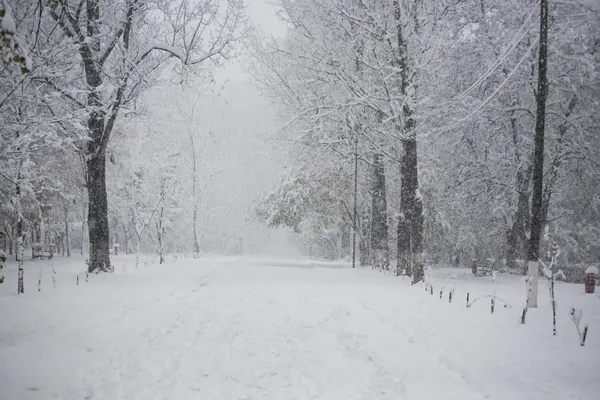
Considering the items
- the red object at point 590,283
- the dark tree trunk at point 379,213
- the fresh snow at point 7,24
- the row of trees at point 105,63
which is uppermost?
the row of trees at point 105,63

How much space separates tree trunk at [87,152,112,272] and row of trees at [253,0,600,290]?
782cm

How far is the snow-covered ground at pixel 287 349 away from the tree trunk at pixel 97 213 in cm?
400

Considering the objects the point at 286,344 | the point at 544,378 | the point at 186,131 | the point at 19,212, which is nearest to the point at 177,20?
the point at 19,212

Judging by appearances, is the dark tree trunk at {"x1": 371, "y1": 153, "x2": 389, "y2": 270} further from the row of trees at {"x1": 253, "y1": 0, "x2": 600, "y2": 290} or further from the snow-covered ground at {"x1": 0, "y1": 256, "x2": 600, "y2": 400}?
the snow-covered ground at {"x1": 0, "y1": 256, "x2": 600, "y2": 400}

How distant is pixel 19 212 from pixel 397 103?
11.7 m

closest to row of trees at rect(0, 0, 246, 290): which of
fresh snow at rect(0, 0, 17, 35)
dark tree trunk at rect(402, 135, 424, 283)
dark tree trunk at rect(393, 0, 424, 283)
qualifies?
dark tree trunk at rect(393, 0, 424, 283)

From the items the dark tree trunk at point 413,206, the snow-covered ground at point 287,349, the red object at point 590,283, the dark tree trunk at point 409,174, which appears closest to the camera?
the snow-covered ground at point 287,349

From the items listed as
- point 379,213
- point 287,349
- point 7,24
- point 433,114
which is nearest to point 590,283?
point 433,114

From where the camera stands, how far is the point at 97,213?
45.0 feet

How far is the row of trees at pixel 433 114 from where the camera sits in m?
13.0

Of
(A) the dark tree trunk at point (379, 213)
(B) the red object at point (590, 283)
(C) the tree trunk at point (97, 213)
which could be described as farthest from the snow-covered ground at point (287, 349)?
(A) the dark tree trunk at point (379, 213)

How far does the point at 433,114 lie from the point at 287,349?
36.1 feet

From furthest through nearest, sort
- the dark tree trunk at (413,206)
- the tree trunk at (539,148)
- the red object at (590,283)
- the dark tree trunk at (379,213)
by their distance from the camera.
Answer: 1. the dark tree trunk at (379,213)
2. the dark tree trunk at (413,206)
3. the red object at (590,283)
4. the tree trunk at (539,148)

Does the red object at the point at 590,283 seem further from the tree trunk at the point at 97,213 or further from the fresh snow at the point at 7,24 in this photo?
the tree trunk at the point at 97,213
